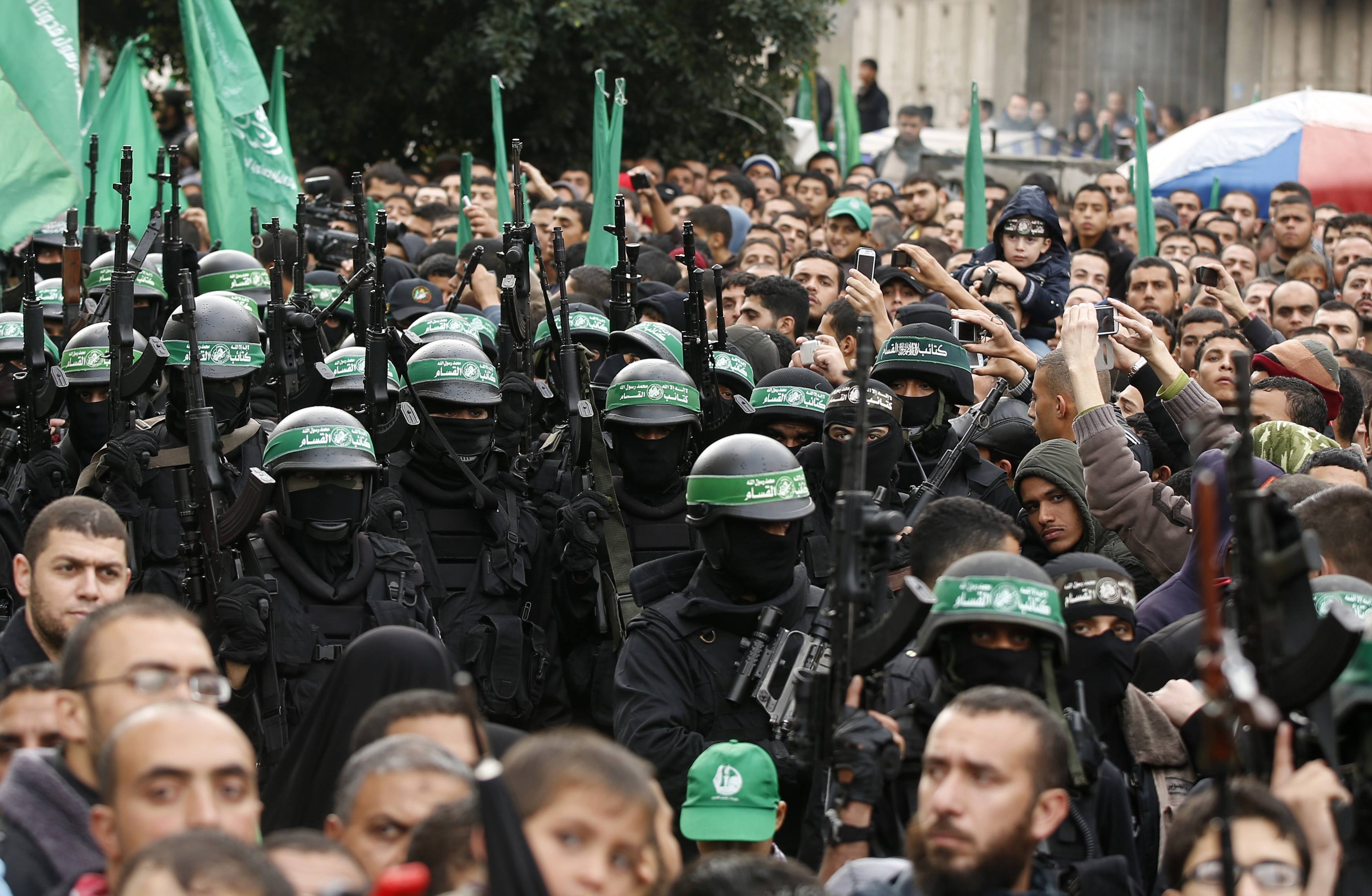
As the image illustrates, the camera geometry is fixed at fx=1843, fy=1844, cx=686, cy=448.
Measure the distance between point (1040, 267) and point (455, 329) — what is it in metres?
3.28

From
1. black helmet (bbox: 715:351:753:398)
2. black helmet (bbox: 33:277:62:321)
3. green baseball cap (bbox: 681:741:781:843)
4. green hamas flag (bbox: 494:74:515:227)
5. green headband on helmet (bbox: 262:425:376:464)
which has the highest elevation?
green hamas flag (bbox: 494:74:515:227)

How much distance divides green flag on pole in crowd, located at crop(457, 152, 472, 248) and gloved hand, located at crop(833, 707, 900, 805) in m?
7.82

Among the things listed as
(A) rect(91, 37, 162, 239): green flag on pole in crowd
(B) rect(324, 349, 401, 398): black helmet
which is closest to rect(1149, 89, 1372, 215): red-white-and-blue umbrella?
(A) rect(91, 37, 162, 239): green flag on pole in crowd

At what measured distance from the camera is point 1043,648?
485 centimetres

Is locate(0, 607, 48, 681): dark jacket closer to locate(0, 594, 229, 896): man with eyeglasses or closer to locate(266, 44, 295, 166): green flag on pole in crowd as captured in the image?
locate(0, 594, 229, 896): man with eyeglasses

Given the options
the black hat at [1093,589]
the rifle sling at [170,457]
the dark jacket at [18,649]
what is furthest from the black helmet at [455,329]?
the black hat at [1093,589]

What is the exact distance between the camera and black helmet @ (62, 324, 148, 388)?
328 inches

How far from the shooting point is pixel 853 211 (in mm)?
11398

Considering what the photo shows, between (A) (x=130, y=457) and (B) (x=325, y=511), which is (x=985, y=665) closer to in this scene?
(B) (x=325, y=511)

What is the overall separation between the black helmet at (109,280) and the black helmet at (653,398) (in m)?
3.10

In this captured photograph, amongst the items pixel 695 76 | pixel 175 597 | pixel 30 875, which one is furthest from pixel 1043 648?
pixel 695 76

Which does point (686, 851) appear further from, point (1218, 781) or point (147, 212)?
point (147, 212)

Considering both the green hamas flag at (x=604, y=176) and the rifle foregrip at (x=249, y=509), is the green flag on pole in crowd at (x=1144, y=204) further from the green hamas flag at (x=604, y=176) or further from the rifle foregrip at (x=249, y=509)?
the rifle foregrip at (x=249, y=509)

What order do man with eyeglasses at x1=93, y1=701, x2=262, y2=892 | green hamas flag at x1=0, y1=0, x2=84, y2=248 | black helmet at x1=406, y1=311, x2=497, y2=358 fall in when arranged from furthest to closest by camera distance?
1. black helmet at x1=406, y1=311, x2=497, y2=358
2. green hamas flag at x1=0, y1=0, x2=84, y2=248
3. man with eyeglasses at x1=93, y1=701, x2=262, y2=892
